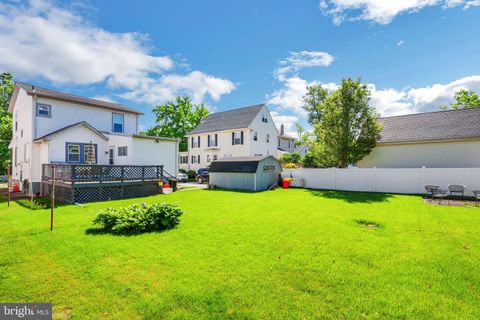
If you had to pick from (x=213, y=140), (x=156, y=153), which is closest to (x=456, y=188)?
(x=156, y=153)

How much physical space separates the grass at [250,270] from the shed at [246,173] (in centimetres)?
1030

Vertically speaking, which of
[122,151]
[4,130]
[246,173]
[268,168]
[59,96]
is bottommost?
[246,173]

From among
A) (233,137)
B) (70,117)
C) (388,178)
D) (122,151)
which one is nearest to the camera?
(388,178)

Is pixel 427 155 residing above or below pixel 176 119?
below

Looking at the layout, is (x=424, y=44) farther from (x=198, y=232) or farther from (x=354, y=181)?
(x=198, y=232)

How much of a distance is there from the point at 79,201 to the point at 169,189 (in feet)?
18.2

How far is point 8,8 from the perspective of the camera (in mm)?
11016

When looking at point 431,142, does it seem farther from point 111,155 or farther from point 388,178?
point 111,155

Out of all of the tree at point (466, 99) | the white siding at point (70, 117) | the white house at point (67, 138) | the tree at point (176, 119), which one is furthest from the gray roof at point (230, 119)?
the tree at point (466, 99)

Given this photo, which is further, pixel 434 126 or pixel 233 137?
pixel 233 137

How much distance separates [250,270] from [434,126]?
21810 millimetres

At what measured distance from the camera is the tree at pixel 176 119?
4153 cm

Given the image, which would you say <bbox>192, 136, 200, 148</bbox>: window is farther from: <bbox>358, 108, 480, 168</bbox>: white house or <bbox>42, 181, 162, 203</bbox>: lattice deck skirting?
<bbox>358, 108, 480, 168</bbox>: white house

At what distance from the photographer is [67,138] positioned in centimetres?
1590
